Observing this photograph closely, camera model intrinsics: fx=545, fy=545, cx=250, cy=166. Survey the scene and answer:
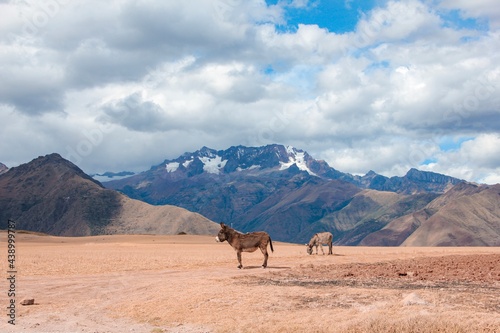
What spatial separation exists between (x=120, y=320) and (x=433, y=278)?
627 inches

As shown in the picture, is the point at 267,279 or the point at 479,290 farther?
the point at 267,279

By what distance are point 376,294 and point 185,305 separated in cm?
709

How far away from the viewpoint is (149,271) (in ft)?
113

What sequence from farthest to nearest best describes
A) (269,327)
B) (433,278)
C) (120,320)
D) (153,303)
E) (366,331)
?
(433,278), (153,303), (120,320), (269,327), (366,331)

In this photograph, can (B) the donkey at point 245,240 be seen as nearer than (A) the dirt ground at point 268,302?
No

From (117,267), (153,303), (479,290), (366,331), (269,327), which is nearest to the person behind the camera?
(366,331)

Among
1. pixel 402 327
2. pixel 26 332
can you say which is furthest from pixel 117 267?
pixel 402 327

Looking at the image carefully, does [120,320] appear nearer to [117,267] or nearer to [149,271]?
[149,271]

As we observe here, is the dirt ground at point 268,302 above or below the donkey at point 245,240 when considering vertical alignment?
below

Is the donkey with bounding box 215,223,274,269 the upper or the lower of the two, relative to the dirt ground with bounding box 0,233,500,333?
upper

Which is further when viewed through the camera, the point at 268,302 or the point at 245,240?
the point at 245,240

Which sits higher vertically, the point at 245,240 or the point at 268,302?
the point at 245,240

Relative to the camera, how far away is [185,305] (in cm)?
1942

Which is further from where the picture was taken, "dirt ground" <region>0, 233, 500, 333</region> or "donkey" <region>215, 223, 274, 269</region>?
"donkey" <region>215, 223, 274, 269</region>
